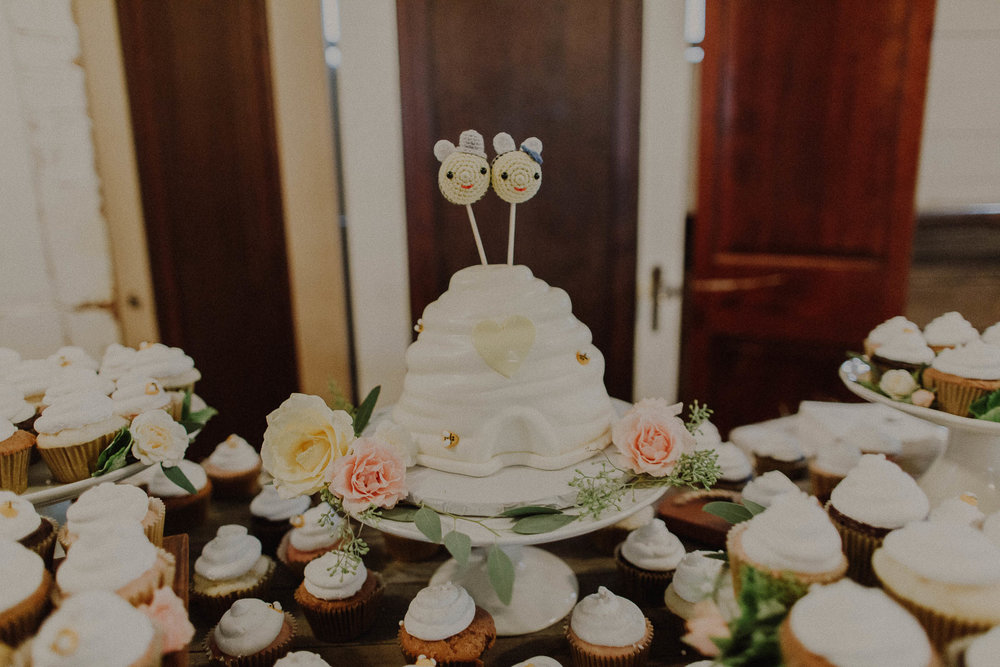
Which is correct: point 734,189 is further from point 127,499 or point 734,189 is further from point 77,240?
point 77,240

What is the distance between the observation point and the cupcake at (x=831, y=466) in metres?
1.64

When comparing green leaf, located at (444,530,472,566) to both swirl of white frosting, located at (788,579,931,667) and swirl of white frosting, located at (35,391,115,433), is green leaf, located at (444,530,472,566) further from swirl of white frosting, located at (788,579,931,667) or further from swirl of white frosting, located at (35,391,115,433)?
swirl of white frosting, located at (35,391,115,433)

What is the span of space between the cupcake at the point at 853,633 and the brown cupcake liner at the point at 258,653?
922 millimetres

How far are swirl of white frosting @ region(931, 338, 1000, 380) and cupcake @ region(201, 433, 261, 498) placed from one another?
1.80m

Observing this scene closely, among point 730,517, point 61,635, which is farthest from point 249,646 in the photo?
point 730,517

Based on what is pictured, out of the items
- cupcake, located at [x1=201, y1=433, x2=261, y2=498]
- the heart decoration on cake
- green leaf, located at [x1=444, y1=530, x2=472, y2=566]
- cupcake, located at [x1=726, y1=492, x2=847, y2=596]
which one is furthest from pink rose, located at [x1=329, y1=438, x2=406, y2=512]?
cupcake, located at [x1=201, y1=433, x2=261, y2=498]

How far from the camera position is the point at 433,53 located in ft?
8.61

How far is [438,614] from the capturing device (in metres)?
1.20

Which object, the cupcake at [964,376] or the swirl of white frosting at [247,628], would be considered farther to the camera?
the cupcake at [964,376]

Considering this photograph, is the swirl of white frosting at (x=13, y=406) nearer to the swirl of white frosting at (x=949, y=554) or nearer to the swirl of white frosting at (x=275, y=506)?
the swirl of white frosting at (x=275, y=506)

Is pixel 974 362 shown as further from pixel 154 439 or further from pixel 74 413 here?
pixel 74 413

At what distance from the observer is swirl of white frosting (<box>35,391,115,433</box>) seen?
1.28 m

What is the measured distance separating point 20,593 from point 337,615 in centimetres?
58

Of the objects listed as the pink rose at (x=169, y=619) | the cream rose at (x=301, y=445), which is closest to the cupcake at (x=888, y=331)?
the cream rose at (x=301, y=445)
